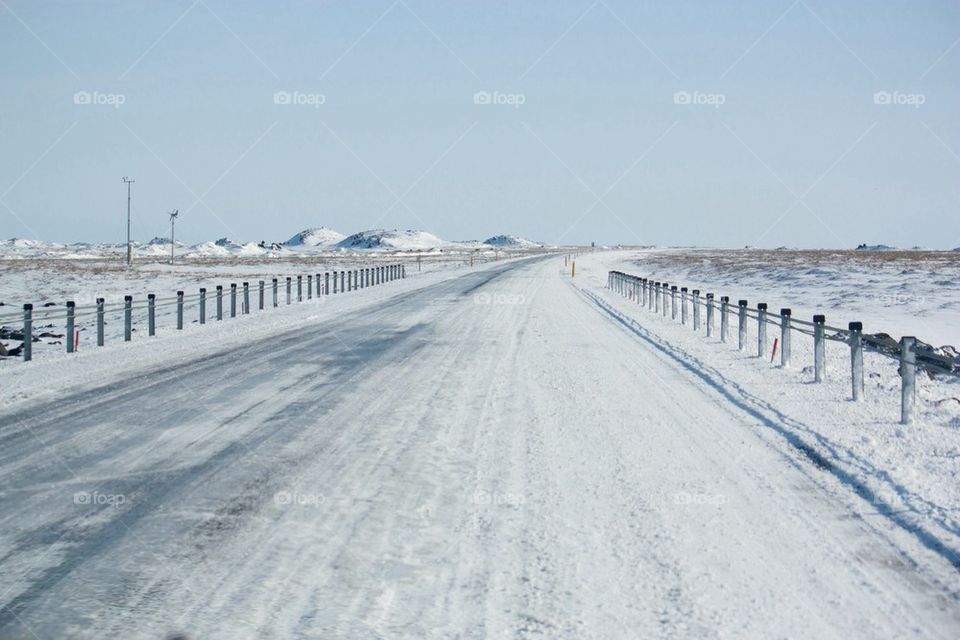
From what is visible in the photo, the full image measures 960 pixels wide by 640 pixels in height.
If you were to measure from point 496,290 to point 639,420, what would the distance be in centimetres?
2856

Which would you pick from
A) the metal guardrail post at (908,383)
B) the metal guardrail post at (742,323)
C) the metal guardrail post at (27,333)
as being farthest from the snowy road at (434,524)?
the metal guardrail post at (742,323)

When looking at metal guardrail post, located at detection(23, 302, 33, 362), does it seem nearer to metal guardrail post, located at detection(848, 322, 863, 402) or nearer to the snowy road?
the snowy road

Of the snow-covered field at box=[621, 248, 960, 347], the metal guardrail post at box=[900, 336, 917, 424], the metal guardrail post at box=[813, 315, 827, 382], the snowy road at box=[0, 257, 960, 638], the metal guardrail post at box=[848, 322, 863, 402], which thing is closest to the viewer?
the snowy road at box=[0, 257, 960, 638]

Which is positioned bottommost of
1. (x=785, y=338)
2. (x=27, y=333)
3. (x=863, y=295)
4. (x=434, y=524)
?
(x=434, y=524)

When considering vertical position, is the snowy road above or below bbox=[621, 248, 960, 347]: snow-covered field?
below

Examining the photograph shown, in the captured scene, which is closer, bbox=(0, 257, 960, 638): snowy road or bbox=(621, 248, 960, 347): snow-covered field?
bbox=(0, 257, 960, 638): snowy road

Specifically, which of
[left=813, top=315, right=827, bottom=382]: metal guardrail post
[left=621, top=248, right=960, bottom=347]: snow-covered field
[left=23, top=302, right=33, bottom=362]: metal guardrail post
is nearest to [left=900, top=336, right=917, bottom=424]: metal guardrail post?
[left=813, top=315, right=827, bottom=382]: metal guardrail post

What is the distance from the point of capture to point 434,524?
241 inches

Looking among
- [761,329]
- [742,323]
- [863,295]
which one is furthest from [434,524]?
[863,295]

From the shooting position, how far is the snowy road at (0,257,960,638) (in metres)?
4.62

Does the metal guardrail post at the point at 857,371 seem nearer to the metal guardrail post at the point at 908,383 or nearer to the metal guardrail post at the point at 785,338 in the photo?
the metal guardrail post at the point at 908,383

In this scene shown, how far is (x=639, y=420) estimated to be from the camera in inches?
392

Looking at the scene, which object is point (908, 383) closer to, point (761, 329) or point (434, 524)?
point (434, 524)

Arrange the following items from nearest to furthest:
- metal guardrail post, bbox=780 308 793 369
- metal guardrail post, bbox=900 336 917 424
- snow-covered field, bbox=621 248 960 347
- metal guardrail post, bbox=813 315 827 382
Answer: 1. metal guardrail post, bbox=900 336 917 424
2. metal guardrail post, bbox=813 315 827 382
3. metal guardrail post, bbox=780 308 793 369
4. snow-covered field, bbox=621 248 960 347
